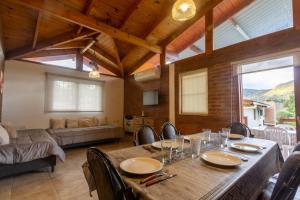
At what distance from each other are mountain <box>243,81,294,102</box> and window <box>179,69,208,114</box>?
3.01ft

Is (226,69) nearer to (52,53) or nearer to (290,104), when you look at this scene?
(290,104)

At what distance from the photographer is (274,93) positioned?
336 cm

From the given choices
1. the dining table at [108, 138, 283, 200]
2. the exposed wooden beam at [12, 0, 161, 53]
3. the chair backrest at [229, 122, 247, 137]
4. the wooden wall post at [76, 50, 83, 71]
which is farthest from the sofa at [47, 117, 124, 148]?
the chair backrest at [229, 122, 247, 137]

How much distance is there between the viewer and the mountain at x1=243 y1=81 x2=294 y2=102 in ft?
9.47

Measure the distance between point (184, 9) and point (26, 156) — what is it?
9.93 feet

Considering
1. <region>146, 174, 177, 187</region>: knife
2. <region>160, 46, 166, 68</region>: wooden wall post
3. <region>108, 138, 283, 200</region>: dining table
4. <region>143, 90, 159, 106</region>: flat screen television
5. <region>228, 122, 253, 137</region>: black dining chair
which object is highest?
<region>160, 46, 166, 68</region>: wooden wall post

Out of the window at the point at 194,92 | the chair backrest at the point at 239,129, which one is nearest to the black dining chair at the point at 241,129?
the chair backrest at the point at 239,129

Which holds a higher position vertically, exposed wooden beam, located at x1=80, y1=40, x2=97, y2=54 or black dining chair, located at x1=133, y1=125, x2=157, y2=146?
exposed wooden beam, located at x1=80, y1=40, x2=97, y2=54

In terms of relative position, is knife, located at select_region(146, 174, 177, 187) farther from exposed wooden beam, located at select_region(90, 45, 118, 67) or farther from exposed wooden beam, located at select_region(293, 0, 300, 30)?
exposed wooden beam, located at select_region(90, 45, 118, 67)

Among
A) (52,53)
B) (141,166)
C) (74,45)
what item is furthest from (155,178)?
(52,53)

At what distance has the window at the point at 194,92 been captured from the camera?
3.96 m

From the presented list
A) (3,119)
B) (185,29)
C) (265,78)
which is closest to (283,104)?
(265,78)

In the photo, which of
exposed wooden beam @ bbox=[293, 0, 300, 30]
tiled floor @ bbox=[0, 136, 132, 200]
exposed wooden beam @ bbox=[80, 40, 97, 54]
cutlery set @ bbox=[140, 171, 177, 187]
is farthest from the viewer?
exposed wooden beam @ bbox=[80, 40, 97, 54]

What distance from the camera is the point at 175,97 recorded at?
15.2 feet
